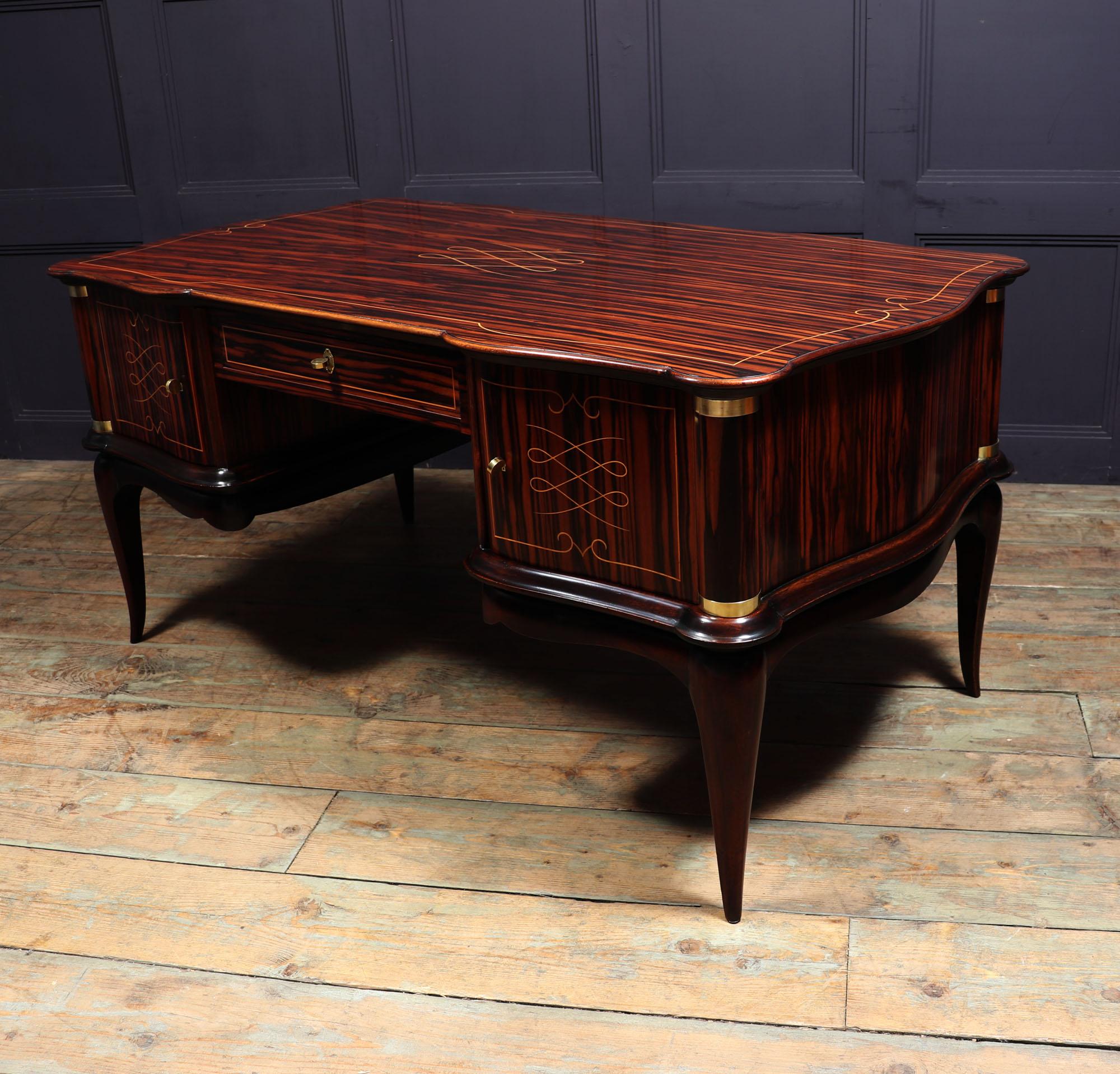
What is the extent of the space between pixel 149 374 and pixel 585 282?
867mm

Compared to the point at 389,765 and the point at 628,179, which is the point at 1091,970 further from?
the point at 628,179

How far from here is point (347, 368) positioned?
2.02 metres

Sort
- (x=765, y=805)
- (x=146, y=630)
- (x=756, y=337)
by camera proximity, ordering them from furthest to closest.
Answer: (x=146, y=630), (x=765, y=805), (x=756, y=337)


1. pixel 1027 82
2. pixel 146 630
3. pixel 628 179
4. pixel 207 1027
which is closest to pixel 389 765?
pixel 207 1027

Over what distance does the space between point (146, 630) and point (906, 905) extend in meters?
1.76

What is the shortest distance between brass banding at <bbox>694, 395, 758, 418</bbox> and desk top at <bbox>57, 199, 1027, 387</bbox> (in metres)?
0.03

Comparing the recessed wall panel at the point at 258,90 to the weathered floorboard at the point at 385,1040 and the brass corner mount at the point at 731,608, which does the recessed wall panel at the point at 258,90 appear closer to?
the brass corner mount at the point at 731,608

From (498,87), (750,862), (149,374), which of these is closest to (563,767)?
(750,862)

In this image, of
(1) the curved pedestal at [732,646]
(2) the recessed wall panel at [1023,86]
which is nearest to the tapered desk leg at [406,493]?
(1) the curved pedestal at [732,646]

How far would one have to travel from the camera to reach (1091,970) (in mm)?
1680

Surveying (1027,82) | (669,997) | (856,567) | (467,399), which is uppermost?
(1027,82)

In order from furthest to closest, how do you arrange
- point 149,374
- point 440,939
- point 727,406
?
1. point 149,374
2. point 440,939
3. point 727,406

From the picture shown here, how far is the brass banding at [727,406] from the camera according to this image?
1520mm

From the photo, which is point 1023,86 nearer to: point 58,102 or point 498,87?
point 498,87
